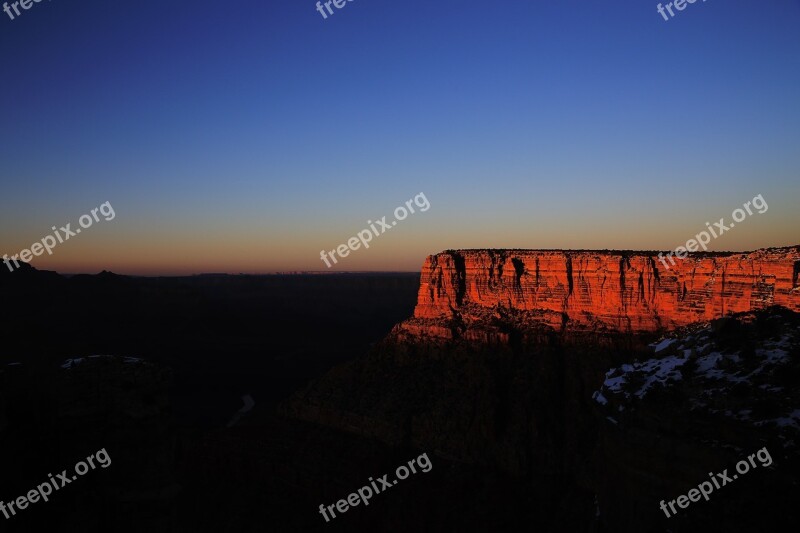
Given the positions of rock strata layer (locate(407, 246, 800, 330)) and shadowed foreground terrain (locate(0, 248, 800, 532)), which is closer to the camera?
shadowed foreground terrain (locate(0, 248, 800, 532))

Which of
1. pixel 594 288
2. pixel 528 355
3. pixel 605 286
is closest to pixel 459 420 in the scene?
pixel 528 355

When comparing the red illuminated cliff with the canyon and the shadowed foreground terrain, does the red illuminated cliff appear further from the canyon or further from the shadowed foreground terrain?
the shadowed foreground terrain

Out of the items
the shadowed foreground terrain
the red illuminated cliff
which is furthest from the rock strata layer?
the shadowed foreground terrain

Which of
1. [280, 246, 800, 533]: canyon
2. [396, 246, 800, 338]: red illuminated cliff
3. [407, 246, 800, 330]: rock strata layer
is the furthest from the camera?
[396, 246, 800, 338]: red illuminated cliff

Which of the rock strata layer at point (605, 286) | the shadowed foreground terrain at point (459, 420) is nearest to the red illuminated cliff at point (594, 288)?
the rock strata layer at point (605, 286)

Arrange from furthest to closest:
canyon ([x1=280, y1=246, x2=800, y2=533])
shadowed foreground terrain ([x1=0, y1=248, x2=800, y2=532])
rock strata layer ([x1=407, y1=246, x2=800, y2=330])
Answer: rock strata layer ([x1=407, y1=246, x2=800, y2=330])
canyon ([x1=280, y1=246, x2=800, y2=533])
shadowed foreground terrain ([x1=0, y1=248, x2=800, y2=532])

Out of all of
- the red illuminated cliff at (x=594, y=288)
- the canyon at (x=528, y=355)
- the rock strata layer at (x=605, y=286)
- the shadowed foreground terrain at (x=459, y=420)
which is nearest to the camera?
the shadowed foreground terrain at (x=459, y=420)

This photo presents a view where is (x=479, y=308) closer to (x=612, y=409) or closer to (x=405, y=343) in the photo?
(x=405, y=343)

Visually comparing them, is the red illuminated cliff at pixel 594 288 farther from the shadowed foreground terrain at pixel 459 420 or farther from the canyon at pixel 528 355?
the shadowed foreground terrain at pixel 459 420
